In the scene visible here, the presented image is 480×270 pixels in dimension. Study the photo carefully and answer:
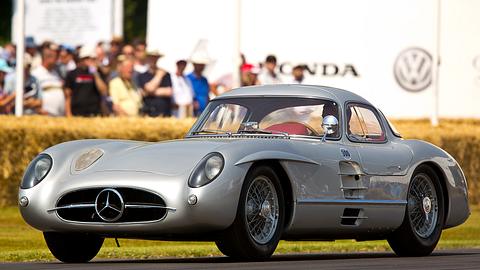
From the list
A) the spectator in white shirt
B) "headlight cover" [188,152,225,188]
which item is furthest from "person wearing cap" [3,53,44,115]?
"headlight cover" [188,152,225,188]

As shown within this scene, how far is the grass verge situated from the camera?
12594mm

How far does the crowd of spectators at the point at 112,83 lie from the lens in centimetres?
2505

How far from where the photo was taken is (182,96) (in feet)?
85.1

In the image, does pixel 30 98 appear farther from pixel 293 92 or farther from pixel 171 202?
pixel 171 202

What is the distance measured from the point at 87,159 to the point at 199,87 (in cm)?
1438

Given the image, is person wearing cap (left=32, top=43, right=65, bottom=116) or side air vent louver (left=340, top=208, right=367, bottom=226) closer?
side air vent louver (left=340, top=208, right=367, bottom=226)

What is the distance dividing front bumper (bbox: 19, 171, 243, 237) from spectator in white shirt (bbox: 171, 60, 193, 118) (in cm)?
1455

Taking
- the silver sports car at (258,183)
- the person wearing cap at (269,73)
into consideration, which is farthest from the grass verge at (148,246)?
the person wearing cap at (269,73)

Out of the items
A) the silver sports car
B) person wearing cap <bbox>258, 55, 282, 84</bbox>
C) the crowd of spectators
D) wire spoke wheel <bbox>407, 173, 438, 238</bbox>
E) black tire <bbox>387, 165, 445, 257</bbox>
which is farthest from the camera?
person wearing cap <bbox>258, 55, 282, 84</bbox>

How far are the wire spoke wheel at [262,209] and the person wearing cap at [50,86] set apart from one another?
15207 millimetres

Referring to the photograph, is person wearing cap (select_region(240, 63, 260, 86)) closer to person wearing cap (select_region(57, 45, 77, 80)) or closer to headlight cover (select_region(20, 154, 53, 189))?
person wearing cap (select_region(57, 45, 77, 80))

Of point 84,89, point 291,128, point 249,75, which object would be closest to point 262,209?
point 291,128

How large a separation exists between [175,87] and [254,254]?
15.1 metres

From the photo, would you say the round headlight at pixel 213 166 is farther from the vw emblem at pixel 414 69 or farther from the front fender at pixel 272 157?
the vw emblem at pixel 414 69
